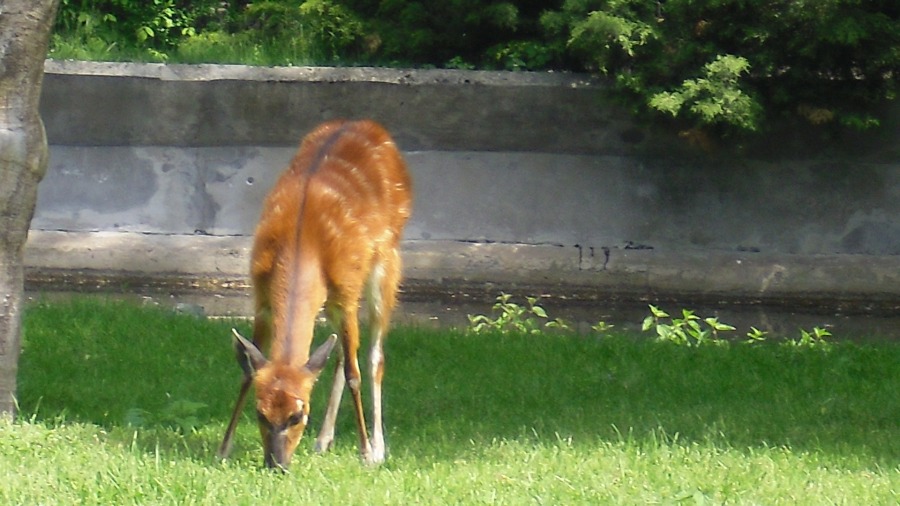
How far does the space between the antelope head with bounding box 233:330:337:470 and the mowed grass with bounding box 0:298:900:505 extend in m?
0.12

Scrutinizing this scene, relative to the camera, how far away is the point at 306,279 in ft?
18.9

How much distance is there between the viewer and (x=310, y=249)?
5887 mm

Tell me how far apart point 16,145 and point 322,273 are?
1526 millimetres

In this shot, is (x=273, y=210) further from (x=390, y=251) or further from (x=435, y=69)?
(x=435, y=69)

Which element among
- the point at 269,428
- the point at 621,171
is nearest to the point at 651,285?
the point at 621,171

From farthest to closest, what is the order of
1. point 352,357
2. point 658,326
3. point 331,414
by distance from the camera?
point 658,326
point 331,414
point 352,357

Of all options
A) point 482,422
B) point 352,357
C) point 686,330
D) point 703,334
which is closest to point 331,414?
point 352,357

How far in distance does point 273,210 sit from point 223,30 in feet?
20.3

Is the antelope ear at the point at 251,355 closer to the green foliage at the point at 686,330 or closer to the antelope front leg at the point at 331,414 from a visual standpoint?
the antelope front leg at the point at 331,414

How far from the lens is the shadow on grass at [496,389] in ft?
20.8

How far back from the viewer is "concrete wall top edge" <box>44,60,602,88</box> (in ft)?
33.2

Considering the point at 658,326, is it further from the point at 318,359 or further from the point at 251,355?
the point at 251,355

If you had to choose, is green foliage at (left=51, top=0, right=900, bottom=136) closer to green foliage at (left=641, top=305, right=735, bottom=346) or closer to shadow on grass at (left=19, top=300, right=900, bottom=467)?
green foliage at (left=641, top=305, right=735, bottom=346)

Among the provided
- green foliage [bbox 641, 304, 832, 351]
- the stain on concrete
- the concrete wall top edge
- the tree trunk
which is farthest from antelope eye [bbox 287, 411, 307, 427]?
the stain on concrete
